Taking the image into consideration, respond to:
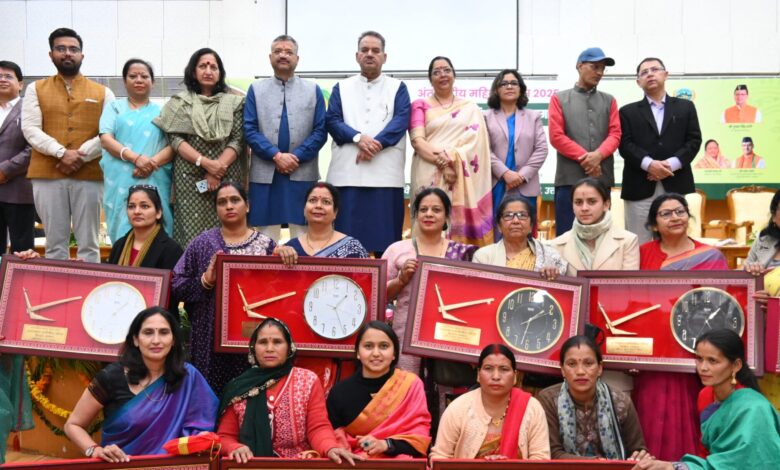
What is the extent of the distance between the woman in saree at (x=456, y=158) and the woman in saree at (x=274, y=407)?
6.46ft

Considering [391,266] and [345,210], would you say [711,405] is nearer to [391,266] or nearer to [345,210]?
[391,266]

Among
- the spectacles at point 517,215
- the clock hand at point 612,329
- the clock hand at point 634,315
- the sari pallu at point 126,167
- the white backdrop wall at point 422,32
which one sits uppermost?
the white backdrop wall at point 422,32

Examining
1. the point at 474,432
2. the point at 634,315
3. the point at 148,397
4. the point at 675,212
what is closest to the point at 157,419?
the point at 148,397

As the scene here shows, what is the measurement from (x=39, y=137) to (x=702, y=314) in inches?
166

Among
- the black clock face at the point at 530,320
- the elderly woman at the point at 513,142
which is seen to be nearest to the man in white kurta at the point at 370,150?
the elderly woman at the point at 513,142

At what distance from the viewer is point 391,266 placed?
14.6ft

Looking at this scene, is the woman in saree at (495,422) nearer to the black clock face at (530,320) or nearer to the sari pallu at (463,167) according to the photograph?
the black clock face at (530,320)

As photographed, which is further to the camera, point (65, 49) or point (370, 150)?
point (65, 49)

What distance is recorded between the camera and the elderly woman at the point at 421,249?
14.1 ft

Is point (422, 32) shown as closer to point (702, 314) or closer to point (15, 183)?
point (15, 183)

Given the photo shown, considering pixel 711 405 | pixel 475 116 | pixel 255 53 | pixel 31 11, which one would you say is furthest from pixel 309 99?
pixel 31 11

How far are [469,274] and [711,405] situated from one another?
122cm

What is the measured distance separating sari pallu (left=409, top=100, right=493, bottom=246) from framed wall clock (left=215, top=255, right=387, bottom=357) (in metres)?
1.47

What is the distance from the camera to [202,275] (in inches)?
166
